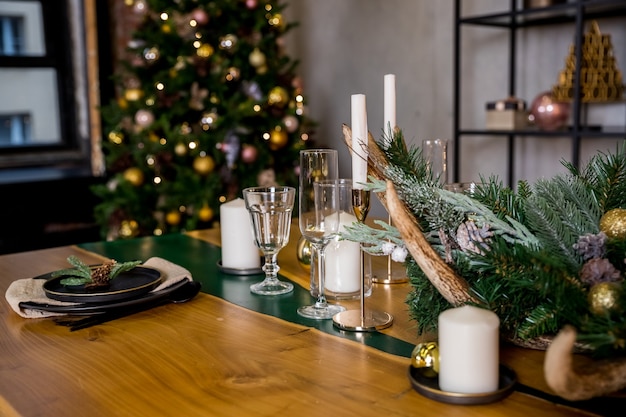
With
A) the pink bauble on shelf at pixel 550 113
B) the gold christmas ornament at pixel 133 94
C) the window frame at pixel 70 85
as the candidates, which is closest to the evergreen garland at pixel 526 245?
the pink bauble on shelf at pixel 550 113

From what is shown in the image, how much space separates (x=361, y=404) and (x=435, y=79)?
2.99 meters

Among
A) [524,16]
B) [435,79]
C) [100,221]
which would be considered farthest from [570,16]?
[100,221]

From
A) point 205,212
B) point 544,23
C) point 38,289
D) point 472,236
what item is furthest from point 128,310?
point 544,23

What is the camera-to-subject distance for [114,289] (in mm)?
1161

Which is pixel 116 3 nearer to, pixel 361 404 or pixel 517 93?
pixel 517 93

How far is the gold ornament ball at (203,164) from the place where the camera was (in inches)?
127

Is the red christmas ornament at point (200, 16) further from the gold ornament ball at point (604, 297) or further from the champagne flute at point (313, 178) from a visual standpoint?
the gold ornament ball at point (604, 297)

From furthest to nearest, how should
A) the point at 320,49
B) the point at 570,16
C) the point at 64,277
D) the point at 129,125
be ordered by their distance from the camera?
1. the point at 320,49
2. the point at 129,125
3. the point at 570,16
4. the point at 64,277

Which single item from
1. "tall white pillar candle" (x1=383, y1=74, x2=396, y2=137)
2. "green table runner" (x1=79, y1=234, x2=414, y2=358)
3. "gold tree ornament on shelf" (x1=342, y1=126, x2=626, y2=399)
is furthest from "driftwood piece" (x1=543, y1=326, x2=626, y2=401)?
"tall white pillar candle" (x1=383, y1=74, x2=396, y2=137)

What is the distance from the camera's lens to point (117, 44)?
391cm

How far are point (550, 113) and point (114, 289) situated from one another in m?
2.14

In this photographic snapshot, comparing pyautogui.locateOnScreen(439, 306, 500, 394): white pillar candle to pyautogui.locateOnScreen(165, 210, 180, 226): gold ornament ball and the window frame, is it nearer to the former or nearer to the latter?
pyautogui.locateOnScreen(165, 210, 180, 226): gold ornament ball

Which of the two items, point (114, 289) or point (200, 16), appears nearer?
point (114, 289)

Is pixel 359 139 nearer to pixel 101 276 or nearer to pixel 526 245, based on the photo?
pixel 526 245
